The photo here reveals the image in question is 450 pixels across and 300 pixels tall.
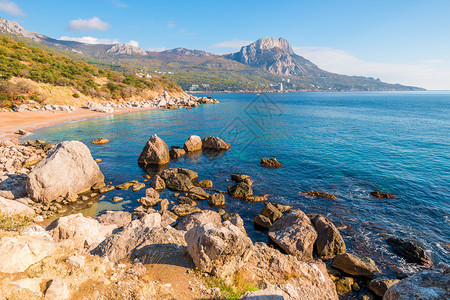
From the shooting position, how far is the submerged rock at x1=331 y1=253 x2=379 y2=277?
42.5 feet

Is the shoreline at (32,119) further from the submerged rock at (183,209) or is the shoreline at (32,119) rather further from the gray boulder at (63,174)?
the submerged rock at (183,209)

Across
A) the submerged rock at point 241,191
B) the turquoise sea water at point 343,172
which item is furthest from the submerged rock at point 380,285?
the submerged rock at point 241,191

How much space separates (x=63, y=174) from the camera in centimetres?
2080

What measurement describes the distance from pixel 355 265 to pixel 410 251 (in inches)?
204

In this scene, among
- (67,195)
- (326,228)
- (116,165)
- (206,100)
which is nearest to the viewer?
(326,228)

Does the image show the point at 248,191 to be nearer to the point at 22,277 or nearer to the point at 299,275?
the point at 299,275

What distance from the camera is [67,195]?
20.5m

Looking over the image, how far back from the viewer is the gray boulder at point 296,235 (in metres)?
14.3

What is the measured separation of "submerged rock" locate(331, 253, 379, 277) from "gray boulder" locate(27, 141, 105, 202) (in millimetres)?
24076

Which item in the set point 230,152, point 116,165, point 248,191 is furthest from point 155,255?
point 230,152

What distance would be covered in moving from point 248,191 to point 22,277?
1828 centimetres

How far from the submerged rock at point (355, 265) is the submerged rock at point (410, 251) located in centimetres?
301

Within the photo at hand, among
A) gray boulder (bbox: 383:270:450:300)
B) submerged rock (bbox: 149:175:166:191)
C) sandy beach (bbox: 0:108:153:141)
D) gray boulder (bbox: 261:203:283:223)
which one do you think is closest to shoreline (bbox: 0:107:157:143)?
sandy beach (bbox: 0:108:153:141)

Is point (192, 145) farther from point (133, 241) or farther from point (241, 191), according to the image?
point (133, 241)
